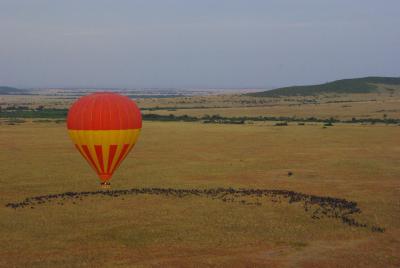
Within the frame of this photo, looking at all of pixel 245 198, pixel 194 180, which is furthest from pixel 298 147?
pixel 245 198

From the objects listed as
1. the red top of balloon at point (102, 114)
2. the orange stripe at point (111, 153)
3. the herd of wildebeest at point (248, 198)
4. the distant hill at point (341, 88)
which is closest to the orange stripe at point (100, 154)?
the orange stripe at point (111, 153)

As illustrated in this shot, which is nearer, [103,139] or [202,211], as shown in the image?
[202,211]

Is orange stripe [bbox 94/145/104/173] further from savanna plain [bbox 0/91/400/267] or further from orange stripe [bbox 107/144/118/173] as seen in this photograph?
savanna plain [bbox 0/91/400/267]

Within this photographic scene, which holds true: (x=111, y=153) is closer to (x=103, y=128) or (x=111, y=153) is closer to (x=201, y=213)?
(x=103, y=128)

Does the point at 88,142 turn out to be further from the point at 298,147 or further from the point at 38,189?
the point at 298,147

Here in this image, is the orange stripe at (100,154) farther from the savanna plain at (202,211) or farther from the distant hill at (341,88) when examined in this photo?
the distant hill at (341,88)

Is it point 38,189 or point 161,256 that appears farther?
point 38,189

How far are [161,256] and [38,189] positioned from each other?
11794mm

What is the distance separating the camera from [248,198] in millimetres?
24625

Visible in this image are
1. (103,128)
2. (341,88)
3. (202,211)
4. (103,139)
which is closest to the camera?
(202,211)

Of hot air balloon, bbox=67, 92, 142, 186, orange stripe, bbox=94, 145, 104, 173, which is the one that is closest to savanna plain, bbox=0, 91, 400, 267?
orange stripe, bbox=94, 145, 104, 173

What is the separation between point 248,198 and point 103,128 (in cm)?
640

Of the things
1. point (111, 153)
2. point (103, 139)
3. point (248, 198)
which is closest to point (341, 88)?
point (248, 198)

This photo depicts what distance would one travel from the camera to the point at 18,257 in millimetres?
16281
